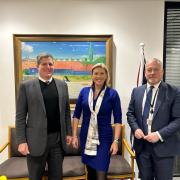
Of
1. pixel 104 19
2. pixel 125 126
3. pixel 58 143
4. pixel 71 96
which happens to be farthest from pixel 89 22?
pixel 58 143

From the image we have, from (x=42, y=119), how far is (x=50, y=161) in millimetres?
422

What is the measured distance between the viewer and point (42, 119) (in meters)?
2.05

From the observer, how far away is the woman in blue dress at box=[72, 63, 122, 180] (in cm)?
221

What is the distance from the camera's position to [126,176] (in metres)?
2.67

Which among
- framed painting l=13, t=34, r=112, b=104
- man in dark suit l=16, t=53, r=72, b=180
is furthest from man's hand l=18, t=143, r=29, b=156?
framed painting l=13, t=34, r=112, b=104

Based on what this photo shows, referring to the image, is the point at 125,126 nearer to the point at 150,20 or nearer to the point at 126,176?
the point at 126,176

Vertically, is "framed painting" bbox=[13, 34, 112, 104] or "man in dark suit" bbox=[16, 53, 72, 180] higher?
"framed painting" bbox=[13, 34, 112, 104]

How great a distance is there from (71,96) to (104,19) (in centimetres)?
108

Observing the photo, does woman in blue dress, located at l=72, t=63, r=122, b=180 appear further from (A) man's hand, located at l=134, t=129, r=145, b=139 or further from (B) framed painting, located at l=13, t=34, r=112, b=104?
(B) framed painting, located at l=13, t=34, r=112, b=104

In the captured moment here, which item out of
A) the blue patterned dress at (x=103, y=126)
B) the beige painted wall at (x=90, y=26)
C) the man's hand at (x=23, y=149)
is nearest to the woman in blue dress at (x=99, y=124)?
the blue patterned dress at (x=103, y=126)

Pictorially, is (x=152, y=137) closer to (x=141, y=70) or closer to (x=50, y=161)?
(x=50, y=161)

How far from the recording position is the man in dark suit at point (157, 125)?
6.72 feet

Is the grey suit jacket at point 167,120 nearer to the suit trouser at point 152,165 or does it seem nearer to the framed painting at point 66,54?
the suit trouser at point 152,165

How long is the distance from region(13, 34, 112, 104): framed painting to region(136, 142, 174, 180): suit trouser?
1.31 meters
